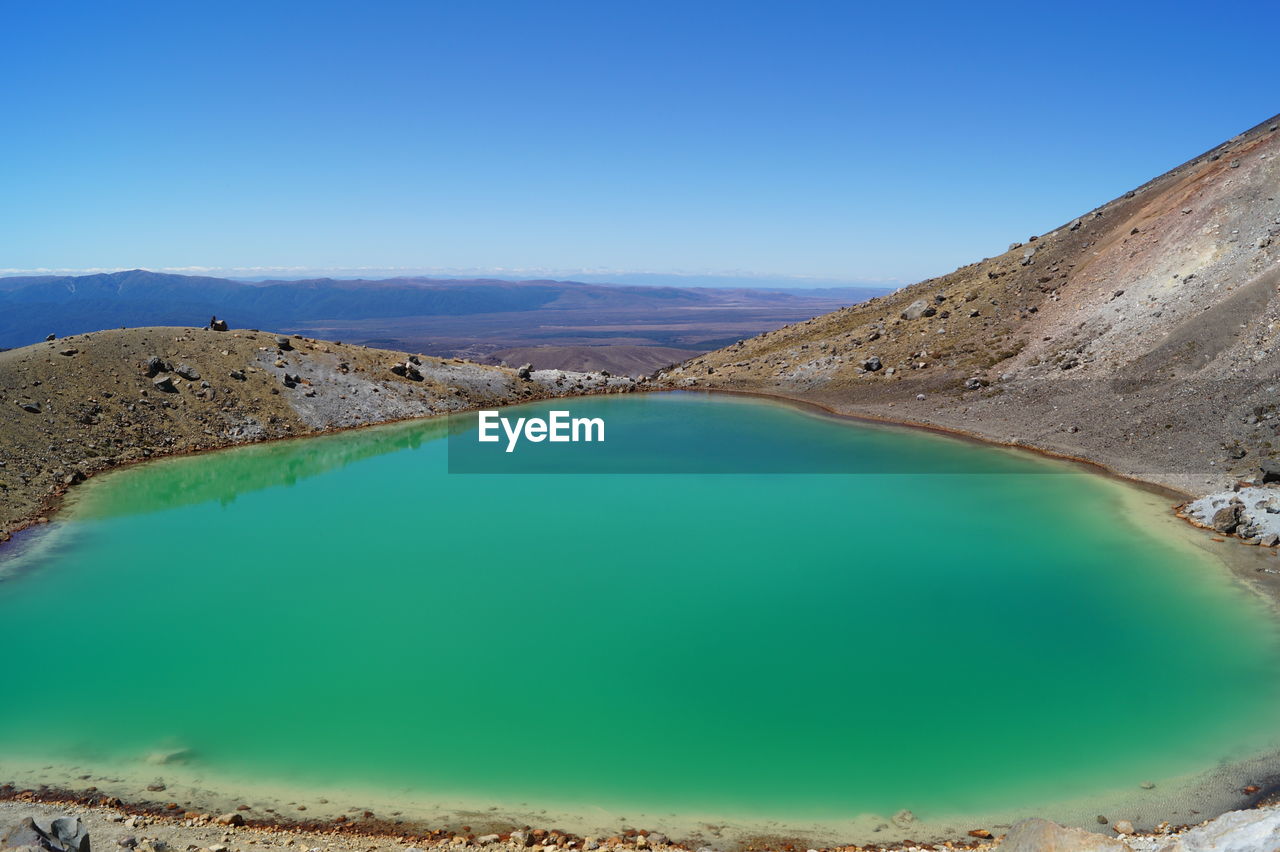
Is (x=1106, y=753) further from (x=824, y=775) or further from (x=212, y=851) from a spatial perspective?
(x=212, y=851)

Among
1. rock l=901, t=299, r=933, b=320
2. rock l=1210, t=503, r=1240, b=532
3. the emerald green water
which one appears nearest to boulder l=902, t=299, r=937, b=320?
Answer: rock l=901, t=299, r=933, b=320

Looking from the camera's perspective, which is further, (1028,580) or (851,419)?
(851,419)

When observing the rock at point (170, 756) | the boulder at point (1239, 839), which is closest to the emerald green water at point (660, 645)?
the rock at point (170, 756)

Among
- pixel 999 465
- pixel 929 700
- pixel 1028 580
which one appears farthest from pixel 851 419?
pixel 929 700

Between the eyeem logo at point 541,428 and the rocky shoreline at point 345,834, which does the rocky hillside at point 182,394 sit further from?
the rocky shoreline at point 345,834

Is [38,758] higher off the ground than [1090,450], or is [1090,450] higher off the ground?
[1090,450]

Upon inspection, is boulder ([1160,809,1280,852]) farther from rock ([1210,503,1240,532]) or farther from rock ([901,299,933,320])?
rock ([901,299,933,320])

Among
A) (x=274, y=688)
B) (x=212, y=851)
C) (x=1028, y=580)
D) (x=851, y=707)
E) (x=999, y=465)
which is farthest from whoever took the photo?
(x=999, y=465)

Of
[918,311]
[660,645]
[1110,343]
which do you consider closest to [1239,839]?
[660,645]
